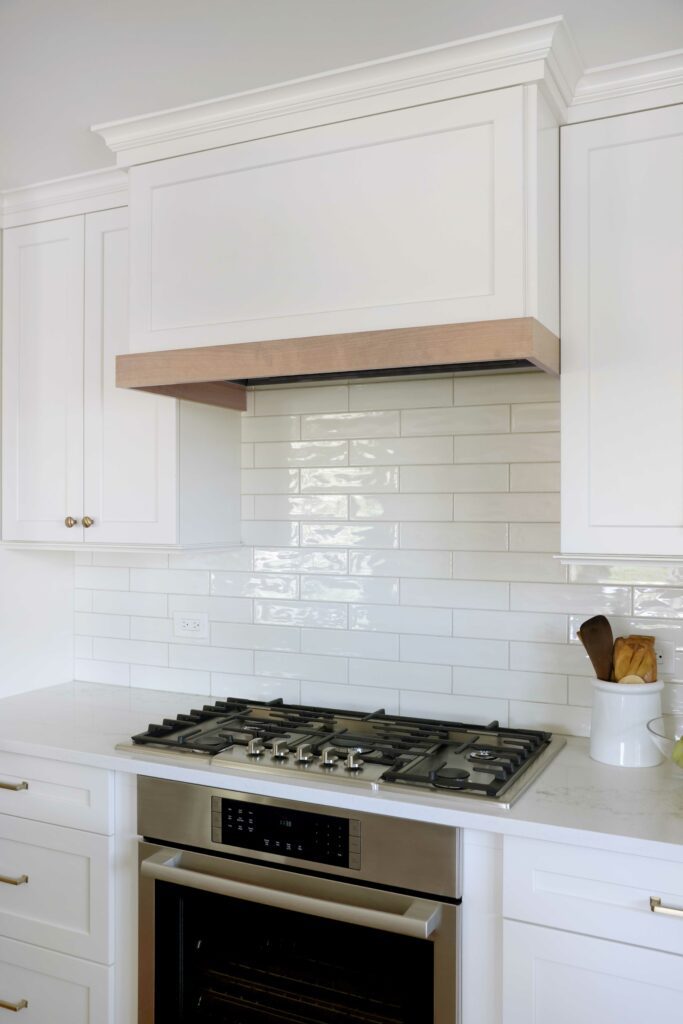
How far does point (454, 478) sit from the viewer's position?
92.1 inches

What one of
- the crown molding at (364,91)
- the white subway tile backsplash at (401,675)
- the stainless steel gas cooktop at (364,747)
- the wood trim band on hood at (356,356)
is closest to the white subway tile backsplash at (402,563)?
the white subway tile backsplash at (401,675)

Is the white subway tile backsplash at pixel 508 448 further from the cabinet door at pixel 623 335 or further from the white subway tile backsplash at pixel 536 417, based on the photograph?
the cabinet door at pixel 623 335

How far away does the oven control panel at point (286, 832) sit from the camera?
1.82 m

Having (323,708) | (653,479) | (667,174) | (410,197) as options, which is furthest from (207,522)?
(667,174)

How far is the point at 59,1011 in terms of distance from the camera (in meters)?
2.18

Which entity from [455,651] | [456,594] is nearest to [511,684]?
[455,651]

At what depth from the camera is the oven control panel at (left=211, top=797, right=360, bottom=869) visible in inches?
71.5

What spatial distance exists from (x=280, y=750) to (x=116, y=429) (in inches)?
40.9

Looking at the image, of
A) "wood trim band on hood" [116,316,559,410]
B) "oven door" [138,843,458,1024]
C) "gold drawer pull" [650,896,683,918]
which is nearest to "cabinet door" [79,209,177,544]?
"wood trim band on hood" [116,316,559,410]

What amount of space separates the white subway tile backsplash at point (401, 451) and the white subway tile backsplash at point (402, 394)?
93mm

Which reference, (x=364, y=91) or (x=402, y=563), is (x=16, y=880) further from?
(x=364, y=91)

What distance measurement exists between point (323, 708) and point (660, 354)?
1.32m

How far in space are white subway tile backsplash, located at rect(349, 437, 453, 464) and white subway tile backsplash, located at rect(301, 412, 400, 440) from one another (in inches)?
1.0

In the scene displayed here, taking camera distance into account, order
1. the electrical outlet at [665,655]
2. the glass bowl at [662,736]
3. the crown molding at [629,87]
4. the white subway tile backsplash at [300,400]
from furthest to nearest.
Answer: the white subway tile backsplash at [300,400], the electrical outlet at [665,655], the glass bowl at [662,736], the crown molding at [629,87]
